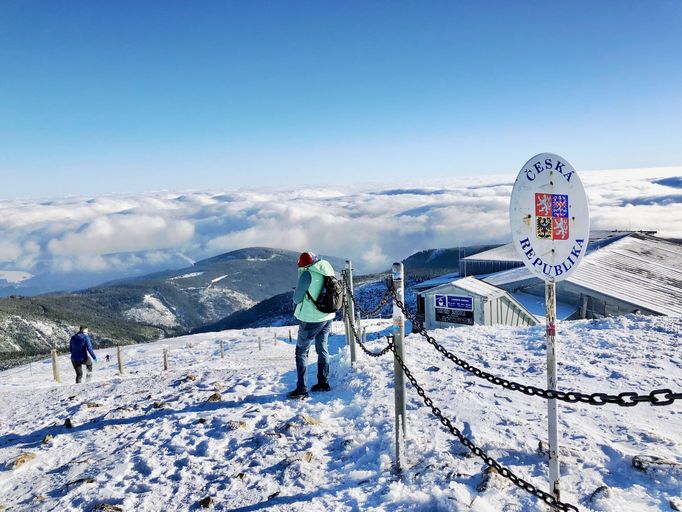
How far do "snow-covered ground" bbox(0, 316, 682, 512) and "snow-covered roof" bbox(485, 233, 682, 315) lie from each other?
55.7 feet

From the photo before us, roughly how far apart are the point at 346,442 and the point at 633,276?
96.1 ft

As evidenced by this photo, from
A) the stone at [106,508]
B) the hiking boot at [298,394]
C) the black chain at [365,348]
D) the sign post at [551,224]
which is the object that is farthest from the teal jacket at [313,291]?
the sign post at [551,224]

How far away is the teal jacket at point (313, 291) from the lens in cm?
714

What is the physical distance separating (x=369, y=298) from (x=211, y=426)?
6912 centimetres

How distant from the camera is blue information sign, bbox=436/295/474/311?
808 inches

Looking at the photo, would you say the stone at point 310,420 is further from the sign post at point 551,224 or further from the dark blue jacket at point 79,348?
the dark blue jacket at point 79,348

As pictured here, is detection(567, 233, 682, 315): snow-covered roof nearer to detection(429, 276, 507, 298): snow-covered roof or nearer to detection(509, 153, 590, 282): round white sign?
detection(429, 276, 507, 298): snow-covered roof

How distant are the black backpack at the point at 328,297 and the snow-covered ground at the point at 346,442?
4.74ft

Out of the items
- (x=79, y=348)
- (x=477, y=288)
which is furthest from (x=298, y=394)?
(x=477, y=288)

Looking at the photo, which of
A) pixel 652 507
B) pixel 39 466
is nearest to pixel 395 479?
pixel 652 507

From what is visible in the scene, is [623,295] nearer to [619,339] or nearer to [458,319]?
[458,319]

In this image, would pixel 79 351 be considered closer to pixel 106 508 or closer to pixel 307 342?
pixel 307 342

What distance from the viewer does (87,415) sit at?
7.64 metres

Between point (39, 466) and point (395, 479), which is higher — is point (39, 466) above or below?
below
